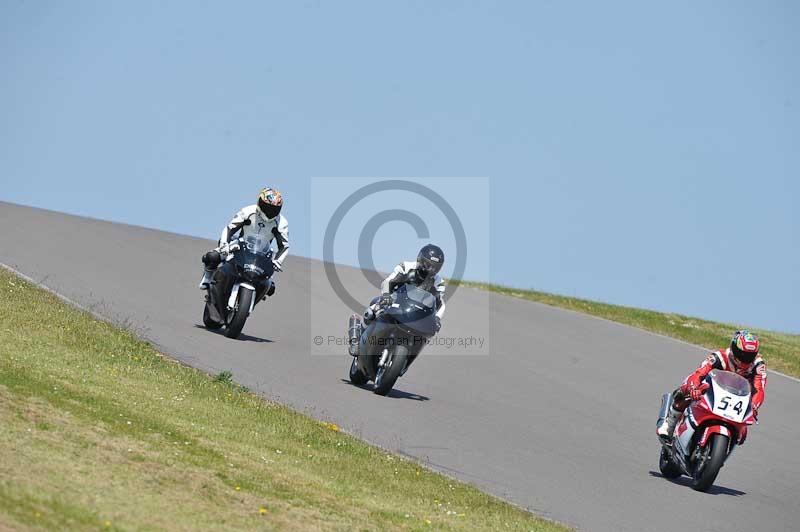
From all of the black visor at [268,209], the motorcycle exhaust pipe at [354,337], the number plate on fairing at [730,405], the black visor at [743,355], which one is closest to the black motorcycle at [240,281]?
the black visor at [268,209]

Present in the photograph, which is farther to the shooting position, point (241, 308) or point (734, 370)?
point (241, 308)

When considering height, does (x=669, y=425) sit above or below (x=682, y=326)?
below

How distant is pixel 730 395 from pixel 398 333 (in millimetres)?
4542

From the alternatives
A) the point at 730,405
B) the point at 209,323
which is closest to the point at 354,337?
the point at 209,323

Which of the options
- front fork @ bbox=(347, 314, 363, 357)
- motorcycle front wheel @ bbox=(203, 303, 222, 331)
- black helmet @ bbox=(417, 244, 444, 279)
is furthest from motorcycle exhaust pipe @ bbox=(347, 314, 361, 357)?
motorcycle front wheel @ bbox=(203, 303, 222, 331)

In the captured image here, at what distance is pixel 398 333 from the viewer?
16.6 meters

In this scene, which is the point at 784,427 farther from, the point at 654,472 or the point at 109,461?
the point at 109,461

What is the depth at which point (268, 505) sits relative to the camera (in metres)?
9.25

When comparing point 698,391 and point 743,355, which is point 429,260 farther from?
point 743,355

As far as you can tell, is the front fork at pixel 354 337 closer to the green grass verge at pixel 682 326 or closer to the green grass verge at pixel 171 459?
the green grass verge at pixel 171 459

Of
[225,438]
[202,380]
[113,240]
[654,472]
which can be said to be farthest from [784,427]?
[113,240]

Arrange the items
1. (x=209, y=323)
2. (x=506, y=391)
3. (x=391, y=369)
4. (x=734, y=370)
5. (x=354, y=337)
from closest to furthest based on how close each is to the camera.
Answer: (x=734, y=370), (x=391, y=369), (x=354, y=337), (x=506, y=391), (x=209, y=323)

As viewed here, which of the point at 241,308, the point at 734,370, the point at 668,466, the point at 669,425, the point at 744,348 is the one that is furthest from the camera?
the point at 241,308

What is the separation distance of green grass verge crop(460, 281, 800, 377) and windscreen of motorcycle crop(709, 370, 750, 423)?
13.4 metres
